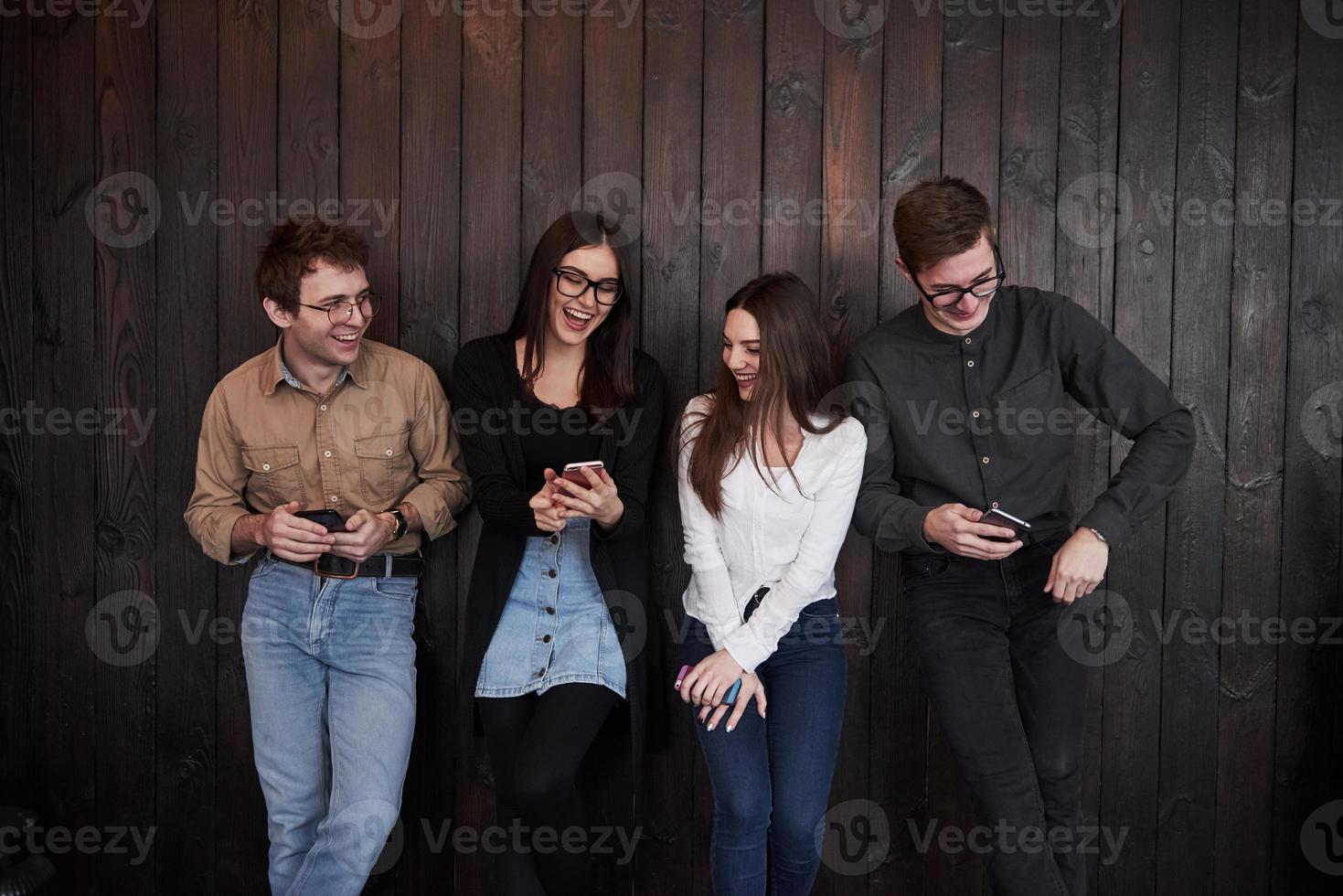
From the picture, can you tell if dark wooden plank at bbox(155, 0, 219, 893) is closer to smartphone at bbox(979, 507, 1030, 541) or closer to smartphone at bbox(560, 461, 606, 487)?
smartphone at bbox(560, 461, 606, 487)

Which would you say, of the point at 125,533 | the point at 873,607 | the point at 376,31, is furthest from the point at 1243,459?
the point at 125,533

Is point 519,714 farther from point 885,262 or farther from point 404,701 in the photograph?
point 885,262

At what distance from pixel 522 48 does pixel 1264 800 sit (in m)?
2.81

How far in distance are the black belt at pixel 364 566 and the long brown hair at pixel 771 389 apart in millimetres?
709

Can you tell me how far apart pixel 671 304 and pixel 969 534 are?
1.02 meters

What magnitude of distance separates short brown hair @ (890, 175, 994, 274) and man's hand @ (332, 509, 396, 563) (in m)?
1.31

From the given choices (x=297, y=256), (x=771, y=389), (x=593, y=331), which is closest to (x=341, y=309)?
(x=297, y=256)

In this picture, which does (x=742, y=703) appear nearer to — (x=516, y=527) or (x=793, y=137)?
(x=516, y=527)

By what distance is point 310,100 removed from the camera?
8.28ft

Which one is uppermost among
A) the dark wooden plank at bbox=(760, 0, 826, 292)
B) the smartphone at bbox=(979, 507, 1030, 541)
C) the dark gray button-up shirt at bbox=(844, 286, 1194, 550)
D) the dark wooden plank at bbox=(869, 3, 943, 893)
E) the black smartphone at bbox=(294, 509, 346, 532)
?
the dark wooden plank at bbox=(760, 0, 826, 292)

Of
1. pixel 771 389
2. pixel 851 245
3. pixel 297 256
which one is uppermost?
pixel 851 245

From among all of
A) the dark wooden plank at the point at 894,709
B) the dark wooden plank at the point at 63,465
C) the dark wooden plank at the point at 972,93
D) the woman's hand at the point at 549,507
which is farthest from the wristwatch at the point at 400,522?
the dark wooden plank at the point at 972,93

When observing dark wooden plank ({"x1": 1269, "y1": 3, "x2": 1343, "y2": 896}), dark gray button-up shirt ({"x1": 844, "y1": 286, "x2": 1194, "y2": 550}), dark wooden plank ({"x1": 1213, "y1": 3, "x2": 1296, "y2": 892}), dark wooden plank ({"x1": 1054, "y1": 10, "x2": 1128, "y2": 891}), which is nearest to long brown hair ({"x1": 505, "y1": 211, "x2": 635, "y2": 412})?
dark gray button-up shirt ({"x1": 844, "y1": 286, "x2": 1194, "y2": 550})

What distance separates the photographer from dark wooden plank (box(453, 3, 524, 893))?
98.3 inches
